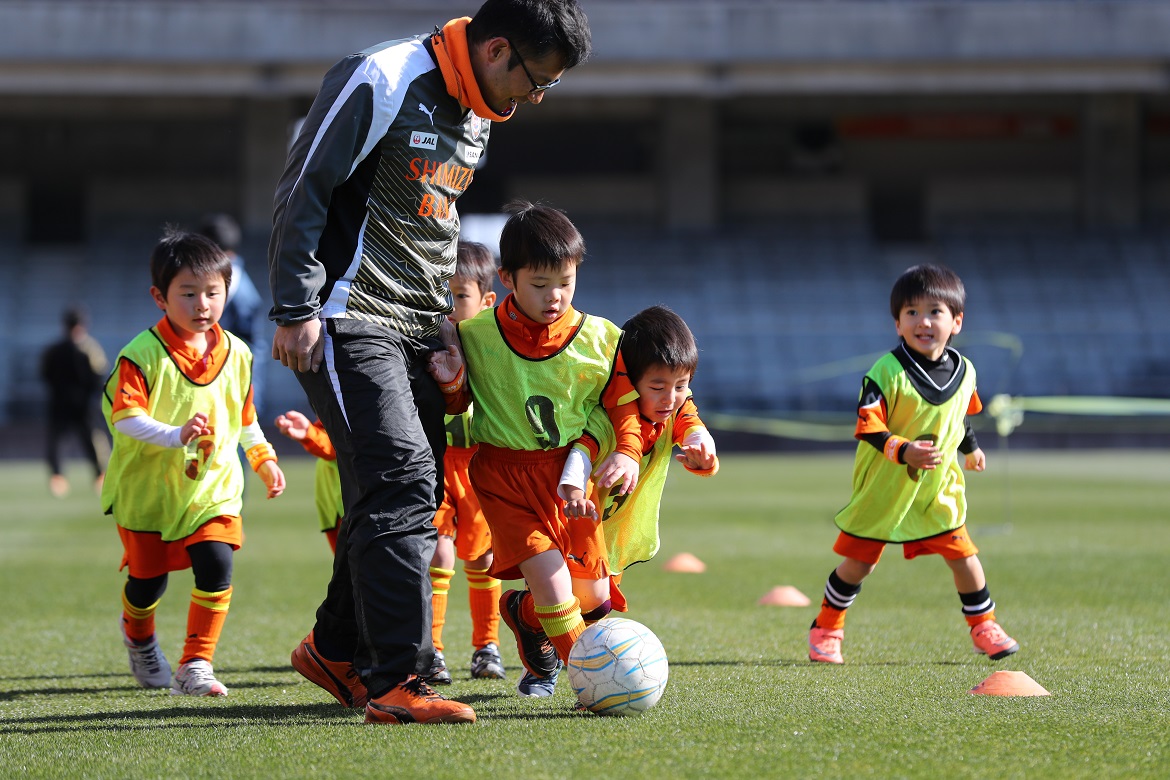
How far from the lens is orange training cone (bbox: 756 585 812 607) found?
6.61m

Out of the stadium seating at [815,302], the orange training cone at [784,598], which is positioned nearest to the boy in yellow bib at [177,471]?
the orange training cone at [784,598]

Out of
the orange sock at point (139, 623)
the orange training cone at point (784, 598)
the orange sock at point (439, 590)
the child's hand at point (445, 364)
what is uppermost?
the child's hand at point (445, 364)

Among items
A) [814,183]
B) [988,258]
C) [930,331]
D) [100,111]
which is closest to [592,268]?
[814,183]

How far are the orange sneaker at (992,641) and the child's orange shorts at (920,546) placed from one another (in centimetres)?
29

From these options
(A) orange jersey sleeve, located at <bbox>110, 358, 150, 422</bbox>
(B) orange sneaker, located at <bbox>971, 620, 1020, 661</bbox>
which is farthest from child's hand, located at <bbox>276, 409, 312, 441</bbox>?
(B) orange sneaker, located at <bbox>971, 620, 1020, 661</bbox>

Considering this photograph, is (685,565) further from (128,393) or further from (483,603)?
(128,393)

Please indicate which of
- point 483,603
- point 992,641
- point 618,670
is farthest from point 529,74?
point 992,641

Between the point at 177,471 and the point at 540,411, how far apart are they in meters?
1.36

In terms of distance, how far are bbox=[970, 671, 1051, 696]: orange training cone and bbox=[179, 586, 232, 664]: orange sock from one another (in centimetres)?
244

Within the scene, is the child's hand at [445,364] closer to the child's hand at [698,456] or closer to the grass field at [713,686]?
the child's hand at [698,456]

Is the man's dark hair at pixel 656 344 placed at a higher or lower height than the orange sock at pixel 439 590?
higher

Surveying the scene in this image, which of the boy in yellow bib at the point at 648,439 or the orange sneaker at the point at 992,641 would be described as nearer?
the boy in yellow bib at the point at 648,439

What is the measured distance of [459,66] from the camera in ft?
12.4

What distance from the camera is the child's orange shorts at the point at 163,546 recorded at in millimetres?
4594
